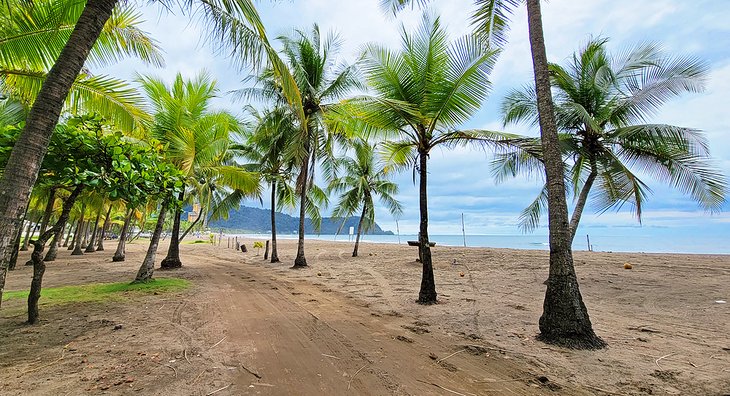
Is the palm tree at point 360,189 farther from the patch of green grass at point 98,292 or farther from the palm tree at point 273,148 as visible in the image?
the patch of green grass at point 98,292

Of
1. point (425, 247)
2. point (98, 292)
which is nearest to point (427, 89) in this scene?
point (425, 247)

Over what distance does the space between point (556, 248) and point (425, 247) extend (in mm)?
2746

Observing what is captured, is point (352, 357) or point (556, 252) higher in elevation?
point (556, 252)

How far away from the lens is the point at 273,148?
1485 cm

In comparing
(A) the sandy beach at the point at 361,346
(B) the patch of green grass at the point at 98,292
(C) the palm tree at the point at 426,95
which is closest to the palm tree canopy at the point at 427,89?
(C) the palm tree at the point at 426,95

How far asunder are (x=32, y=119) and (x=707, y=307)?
10.5m

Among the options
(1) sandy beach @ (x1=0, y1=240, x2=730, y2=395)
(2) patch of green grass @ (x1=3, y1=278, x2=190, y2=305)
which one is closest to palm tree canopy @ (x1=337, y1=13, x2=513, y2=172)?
(1) sandy beach @ (x1=0, y1=240, x2=730, y2=395)

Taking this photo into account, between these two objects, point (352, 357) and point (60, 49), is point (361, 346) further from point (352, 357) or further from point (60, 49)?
point (60, 49)

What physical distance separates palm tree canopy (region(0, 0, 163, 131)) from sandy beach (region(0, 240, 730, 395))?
382cm

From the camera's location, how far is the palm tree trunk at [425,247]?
21.9 feet

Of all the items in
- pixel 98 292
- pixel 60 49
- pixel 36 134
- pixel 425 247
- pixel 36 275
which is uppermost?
pixel 60 49

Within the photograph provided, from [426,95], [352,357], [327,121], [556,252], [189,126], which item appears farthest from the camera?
[327,121]

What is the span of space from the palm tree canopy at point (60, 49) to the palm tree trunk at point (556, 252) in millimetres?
6133

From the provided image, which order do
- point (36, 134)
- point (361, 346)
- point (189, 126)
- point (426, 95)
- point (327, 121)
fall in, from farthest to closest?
point (327, 121) < point (189, 126) < point (426, 95) < point (361, 346) < point (36, 134)
